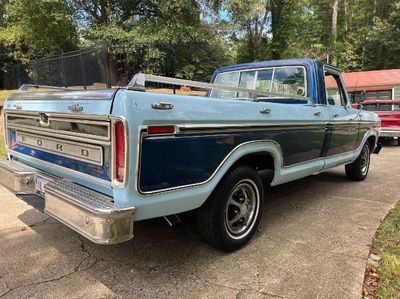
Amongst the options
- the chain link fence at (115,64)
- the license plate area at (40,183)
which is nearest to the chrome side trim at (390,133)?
the chain link fence at (115,64)

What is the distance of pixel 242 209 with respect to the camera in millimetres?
3686

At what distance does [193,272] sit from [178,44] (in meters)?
15.8

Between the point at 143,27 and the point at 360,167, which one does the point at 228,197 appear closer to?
the point at 360,167

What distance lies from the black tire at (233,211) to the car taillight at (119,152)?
0.98m

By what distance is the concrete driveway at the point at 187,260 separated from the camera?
290 cm

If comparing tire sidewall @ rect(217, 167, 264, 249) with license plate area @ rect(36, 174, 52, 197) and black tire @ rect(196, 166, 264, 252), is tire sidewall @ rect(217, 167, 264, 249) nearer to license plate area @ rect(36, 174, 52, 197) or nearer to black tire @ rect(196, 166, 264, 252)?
black tire @ rect(196, 166, 264, 252)

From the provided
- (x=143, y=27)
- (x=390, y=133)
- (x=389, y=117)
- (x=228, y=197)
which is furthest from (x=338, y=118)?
(x=143, y=27)

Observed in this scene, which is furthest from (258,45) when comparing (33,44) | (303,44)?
(33,44)

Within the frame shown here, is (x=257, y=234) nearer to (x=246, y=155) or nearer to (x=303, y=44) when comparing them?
(x=246, y=155)

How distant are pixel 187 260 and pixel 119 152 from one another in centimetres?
139

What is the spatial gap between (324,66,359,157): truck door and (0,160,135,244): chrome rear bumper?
11.0 ft

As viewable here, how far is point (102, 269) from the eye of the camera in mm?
3189

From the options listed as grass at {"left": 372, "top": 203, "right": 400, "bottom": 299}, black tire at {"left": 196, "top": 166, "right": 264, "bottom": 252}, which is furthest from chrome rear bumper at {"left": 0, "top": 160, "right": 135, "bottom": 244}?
grass at {"left": 372, "top": 203, "right": 400, "bottom": 299}

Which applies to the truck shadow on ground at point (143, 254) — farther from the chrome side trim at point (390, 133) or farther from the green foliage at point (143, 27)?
the green foliage at point (143, 27)
